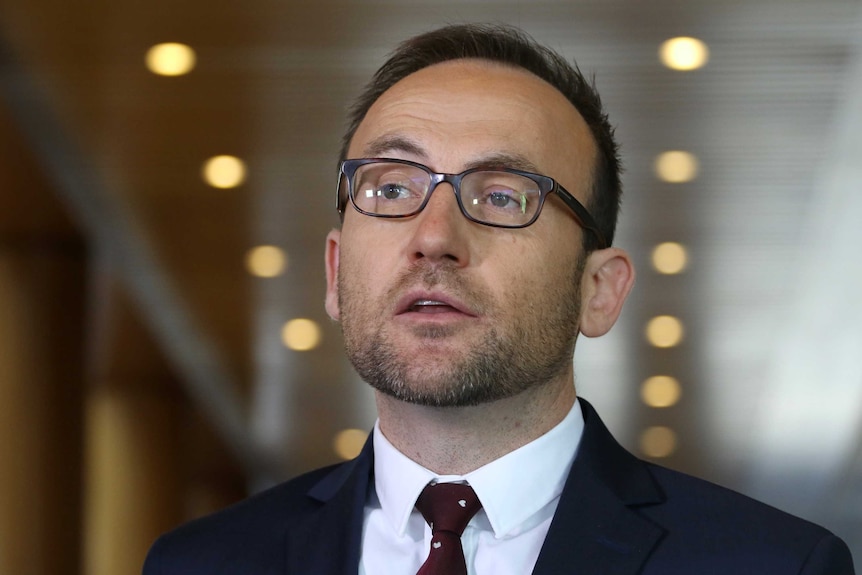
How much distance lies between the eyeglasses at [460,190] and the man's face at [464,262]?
0.02 meters

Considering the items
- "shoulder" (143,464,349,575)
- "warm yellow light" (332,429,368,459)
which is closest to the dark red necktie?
"shoulder" (143,464,349,575)

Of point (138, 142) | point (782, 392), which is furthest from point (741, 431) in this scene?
point (138, 142)

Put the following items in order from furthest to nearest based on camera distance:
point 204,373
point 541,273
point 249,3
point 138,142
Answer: point 204,373 < point 138,142 < point 249,3 < point 541,273

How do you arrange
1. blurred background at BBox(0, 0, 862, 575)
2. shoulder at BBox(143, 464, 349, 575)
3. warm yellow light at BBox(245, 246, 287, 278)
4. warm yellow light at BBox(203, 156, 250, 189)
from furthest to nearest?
warm yellow light at BBox(245, 246, 287, 278), warm yellow light at BBox(203, 156, 250, 189), blurred background at BBox(0, 0, 862, 575), shoulder at BBox(143, 464, 349, 575)

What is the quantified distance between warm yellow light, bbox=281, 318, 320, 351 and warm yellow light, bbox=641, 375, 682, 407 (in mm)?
1366

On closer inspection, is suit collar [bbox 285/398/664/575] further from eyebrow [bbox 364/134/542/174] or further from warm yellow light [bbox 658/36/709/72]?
warm yellow light [bbox 658/36/709/72]

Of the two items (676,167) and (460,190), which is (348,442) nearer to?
(676,167)

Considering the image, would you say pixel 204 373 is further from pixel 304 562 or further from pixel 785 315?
pixel 304 562

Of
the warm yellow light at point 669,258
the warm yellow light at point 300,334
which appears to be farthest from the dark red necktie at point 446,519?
the warm yellow light at point 300,334

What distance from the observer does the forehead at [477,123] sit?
1822mm

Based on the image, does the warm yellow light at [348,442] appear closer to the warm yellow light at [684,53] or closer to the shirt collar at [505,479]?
the warm yellow light at [684,53]

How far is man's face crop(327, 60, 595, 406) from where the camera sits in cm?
170

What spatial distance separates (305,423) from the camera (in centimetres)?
474

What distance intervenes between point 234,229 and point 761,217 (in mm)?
1809
